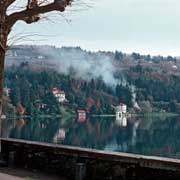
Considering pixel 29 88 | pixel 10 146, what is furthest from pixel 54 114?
pixel 10 146

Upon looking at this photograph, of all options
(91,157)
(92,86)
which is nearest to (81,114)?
(92,86)

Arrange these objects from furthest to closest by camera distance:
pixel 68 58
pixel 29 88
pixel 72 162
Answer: pixel 68 58 < pixel 29 88 < pixel 72 162

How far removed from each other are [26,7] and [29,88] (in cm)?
10503

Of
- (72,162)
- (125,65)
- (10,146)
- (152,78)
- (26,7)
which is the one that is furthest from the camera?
(125,65)

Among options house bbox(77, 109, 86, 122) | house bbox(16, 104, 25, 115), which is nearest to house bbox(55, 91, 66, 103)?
house bbox(77, 109, 86, 122)

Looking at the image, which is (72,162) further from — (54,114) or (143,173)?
(54,114)

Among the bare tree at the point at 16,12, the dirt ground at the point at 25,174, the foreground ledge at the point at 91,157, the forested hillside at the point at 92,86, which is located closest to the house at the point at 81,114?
the forested hillside at the point at 92,86

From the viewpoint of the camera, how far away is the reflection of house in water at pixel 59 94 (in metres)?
116

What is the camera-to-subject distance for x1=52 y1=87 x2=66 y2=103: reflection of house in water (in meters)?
116

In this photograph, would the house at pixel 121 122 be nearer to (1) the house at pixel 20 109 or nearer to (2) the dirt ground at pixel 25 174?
(1) the house at pixel 20 109

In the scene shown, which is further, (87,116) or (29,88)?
(87,116)

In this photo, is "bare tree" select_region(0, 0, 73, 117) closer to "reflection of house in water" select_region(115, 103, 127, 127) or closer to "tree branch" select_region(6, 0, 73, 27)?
"tree branch" select_region(6, 0, 73, 27)

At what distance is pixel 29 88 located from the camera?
4454 inches

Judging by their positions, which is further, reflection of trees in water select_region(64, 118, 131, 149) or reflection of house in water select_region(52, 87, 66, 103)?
reflection of house in water select_region(52, 87, 66, 103)
